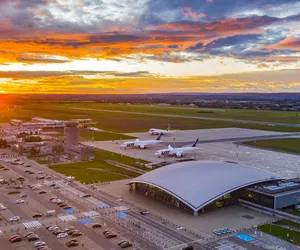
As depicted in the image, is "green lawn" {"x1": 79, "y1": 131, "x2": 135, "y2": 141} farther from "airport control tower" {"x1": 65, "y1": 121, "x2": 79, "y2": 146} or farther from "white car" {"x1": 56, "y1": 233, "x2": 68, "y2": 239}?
"white car" {"x1": 56, "y1": 233, "x2": 68, "y2": 239}

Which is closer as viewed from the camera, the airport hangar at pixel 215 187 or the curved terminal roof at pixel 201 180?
the curved terminal roof at pixel 201 180

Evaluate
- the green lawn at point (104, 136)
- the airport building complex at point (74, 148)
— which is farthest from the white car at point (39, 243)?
the green lawn at point (104, 136)

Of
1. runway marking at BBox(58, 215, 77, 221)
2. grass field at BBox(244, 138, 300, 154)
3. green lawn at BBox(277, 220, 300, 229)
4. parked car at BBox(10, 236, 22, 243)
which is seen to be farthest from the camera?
grass field at BBox(244, 138, 300, 154)

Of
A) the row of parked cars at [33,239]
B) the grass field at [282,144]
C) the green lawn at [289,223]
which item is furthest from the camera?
the grass field at [282,144]

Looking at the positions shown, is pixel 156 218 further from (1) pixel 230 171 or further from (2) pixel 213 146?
(2) pixel 213 146

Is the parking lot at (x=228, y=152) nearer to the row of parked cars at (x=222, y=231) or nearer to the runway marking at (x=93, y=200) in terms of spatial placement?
the row of parked cars at (x=222, y=231)

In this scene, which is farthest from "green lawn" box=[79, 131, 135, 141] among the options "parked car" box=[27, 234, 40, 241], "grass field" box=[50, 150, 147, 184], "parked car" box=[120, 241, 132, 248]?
"parked car" box=[120, 241, 132, 248]

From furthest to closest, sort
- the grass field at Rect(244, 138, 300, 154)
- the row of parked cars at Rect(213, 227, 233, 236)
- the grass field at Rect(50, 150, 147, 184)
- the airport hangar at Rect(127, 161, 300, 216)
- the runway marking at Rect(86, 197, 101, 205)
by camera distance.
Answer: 1. the grass field at Rect(244, 138, 300, 154)
2. the grass field at Rect(50, 150, 147, 184)
3. the runway marking at Rect(86, 197, 101, 205)
4. the airport hangar at Rect(127, 161, 300, 216)
5. the row of parked cars at Rect(213, 227, 233, 236)
